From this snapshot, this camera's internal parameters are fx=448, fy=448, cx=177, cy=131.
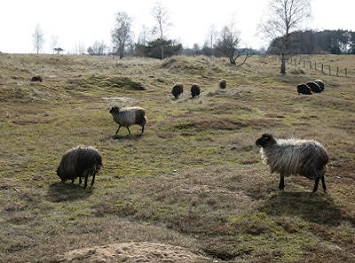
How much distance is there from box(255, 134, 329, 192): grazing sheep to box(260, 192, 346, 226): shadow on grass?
0.52 meters

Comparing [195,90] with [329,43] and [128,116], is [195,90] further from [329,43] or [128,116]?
[329,43]

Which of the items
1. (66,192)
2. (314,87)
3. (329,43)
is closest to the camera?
(66,192)

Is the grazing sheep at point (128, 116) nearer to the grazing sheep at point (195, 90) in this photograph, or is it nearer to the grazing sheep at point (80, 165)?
the grazing sheep at point (80, 165)

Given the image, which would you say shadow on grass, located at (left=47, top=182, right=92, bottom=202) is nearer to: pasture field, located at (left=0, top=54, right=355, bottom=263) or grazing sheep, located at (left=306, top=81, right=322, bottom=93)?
pasture field, located at (left=0, top=54, right=355, bottom=263)

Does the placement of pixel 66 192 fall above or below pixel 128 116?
below

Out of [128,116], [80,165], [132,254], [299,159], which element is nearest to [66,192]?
[80,165]

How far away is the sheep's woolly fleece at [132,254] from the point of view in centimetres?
764

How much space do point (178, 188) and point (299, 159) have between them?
10.9ft

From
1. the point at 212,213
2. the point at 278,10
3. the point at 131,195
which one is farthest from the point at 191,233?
the point at 278,10

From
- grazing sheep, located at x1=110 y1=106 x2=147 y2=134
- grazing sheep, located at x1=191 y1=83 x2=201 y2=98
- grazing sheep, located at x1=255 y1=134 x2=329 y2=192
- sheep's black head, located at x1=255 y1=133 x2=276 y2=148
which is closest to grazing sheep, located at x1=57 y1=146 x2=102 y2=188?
sheep's black head, located at x1=255 y1=133 x2=276 y2=148

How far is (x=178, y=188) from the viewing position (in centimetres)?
1228

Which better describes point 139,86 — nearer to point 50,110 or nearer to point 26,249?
point 50,110

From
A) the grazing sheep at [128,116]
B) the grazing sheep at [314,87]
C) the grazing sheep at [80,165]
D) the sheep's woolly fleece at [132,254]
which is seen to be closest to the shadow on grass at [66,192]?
the grazing sheep at [80,165]

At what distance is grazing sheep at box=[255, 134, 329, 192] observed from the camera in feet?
37.4
